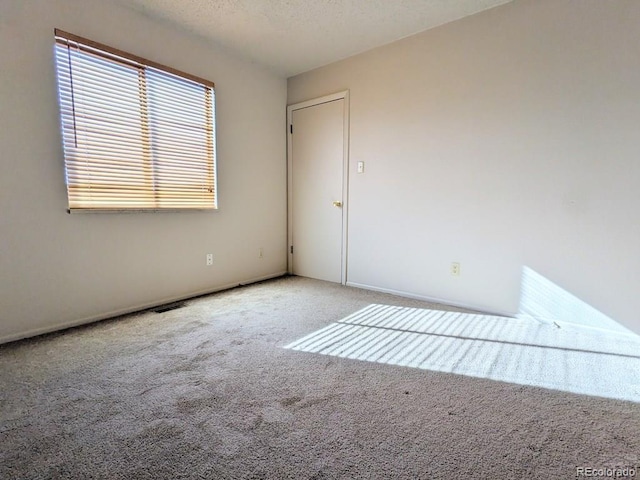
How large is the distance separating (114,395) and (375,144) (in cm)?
296

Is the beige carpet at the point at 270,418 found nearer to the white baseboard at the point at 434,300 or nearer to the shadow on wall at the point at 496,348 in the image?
A: the shadow on wall at the point at 496,348

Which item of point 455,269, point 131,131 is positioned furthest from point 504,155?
point 131,131

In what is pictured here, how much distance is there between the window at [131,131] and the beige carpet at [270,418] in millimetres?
1217

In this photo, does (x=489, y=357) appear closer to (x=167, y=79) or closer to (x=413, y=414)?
(x=413, y=414)

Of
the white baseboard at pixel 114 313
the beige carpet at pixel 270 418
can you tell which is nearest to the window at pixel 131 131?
the white baseboard at pixel 114 313

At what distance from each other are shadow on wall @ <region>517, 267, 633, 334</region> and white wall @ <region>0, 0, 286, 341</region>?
2.78 meters

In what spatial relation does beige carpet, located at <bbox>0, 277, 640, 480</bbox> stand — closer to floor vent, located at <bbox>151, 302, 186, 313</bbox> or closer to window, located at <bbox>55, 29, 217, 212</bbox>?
floor vent, located at <bbox>151, 302, 186, 313</bbox>

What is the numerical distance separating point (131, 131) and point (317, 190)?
6.53ft

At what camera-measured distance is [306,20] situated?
2672mm

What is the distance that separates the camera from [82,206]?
7.67 feet

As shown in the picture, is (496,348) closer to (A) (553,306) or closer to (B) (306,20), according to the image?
(A) (553,306)

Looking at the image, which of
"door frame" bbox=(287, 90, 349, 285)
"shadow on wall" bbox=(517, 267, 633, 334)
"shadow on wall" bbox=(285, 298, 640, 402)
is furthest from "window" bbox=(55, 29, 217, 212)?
"shadow on wall" bbox=(517, 267, 633, 334)

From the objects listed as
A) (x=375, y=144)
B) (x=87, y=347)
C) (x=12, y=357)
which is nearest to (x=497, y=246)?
(x=375, y=144)

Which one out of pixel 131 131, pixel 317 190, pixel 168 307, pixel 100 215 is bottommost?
pixel 168 307
